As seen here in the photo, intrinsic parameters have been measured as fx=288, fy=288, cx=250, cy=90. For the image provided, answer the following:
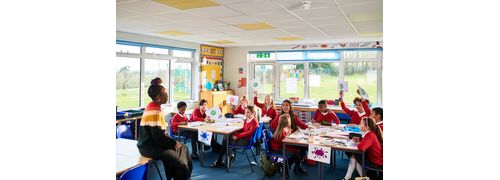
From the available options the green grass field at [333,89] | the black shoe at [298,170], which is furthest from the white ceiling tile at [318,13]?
the green grass field at [333,89]

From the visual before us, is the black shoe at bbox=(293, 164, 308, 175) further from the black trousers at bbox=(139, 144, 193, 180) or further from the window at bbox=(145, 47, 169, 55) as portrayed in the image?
the window at bbox=(145, 47, 169, 55)

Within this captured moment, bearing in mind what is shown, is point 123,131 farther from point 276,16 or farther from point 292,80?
point 292,80

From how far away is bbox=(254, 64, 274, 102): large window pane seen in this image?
8.30 meters

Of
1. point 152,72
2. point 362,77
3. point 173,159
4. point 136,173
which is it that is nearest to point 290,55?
point 362,77

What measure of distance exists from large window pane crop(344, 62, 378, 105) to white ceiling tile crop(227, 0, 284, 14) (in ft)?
13.6

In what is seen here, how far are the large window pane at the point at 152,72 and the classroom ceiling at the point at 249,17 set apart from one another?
3.54ft

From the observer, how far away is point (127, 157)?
2791 millimetres

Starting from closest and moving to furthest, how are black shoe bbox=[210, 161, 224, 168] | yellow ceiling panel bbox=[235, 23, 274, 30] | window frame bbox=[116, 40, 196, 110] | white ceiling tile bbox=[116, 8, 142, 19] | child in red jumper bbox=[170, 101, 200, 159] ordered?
1. white ceiling tile bbox=[116, 8, 142, 19]
2. black shoe bbox=[210, 161, 224, 168]
3. yellow ceiling panel bbox=[235, 23, 274, 30]
4. child in red jumper bbox=[170, 101, 200, 159]
5. window frame bbox=[116, 40, 196, 110]

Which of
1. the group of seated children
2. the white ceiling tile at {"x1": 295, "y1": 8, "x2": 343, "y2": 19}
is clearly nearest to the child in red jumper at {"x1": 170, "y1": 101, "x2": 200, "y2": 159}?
the group of seated children

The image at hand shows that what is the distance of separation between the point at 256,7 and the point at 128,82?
3.89 metres

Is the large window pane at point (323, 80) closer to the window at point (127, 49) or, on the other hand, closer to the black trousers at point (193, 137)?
the black trousers at point (193, 137)
